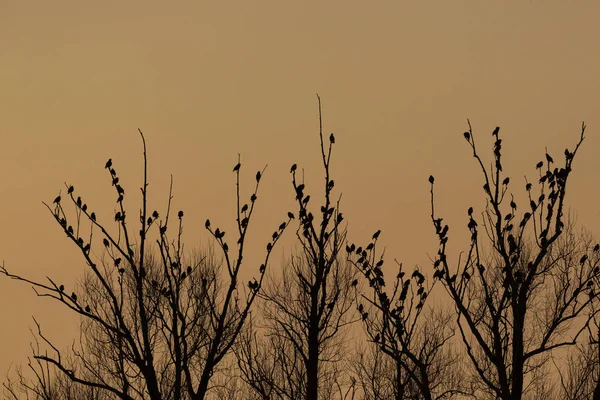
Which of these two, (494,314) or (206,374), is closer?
(206,374)

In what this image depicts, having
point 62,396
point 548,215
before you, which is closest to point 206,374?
point 548,215

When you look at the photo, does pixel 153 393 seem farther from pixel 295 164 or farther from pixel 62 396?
pixel 62 396

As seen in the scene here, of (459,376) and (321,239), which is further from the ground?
(459,376)

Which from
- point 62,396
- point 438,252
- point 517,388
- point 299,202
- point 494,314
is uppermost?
point 62,396

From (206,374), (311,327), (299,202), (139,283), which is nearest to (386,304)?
(299,202)

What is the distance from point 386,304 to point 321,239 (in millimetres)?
951

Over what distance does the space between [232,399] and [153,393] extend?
62.9ft

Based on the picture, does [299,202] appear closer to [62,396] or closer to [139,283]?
[139,283]

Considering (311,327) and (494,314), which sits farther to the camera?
(311,327)

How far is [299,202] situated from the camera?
11.5 metres

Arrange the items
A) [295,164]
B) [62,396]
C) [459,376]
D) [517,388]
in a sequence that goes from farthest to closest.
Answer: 1. [459,376]
2. [62,396]
3. [295,164]
4. [517,388]

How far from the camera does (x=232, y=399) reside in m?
27.9

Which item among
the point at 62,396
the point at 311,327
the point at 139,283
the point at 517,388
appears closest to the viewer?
the point at 139,283

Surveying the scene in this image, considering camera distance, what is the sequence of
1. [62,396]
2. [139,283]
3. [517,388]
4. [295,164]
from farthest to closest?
[62,396]
[295,164]
[517,388]
[139,283]
